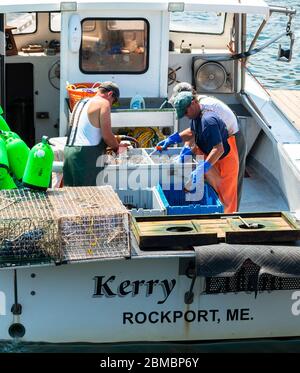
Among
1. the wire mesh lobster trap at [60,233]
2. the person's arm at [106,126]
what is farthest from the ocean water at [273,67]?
the wire mesh lobster trap at [60,233]

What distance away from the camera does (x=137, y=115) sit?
313 inches

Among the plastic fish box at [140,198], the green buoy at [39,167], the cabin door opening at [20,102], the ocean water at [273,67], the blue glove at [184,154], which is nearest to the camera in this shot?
the green buoy at [39,167]

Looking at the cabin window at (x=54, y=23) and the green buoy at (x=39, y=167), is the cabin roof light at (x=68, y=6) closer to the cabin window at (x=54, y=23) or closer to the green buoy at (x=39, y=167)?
the green buoy at (x=39, y=167)

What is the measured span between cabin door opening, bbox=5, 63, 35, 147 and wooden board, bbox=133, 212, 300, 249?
3.74 metres

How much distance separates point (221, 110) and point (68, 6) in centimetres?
170

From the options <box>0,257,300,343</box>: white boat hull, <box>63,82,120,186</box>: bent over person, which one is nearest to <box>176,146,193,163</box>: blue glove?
<box>63,82,120,186</box>: bent over person

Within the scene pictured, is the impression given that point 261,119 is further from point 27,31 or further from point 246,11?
point 27,31

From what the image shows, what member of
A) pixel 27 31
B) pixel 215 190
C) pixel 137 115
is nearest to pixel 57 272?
pixel 215 190

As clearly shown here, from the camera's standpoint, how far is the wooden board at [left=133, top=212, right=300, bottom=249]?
5.72m

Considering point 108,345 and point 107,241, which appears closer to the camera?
point 107,241

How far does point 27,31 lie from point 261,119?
9.72 ft

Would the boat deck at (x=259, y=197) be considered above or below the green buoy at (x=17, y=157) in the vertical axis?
below

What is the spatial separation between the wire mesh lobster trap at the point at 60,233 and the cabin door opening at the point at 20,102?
12.5 feet

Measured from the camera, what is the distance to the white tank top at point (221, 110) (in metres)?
7.16
